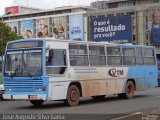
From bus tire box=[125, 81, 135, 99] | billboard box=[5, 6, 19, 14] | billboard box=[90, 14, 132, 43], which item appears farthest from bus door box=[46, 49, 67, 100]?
billboard box=[5, 6, 19, 14]

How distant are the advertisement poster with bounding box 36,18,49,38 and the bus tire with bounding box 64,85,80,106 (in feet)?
307

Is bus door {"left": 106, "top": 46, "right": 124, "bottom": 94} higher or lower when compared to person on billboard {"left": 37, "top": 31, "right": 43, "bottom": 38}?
lower

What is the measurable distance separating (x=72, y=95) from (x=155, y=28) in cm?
7398

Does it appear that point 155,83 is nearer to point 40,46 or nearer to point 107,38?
point 40,46

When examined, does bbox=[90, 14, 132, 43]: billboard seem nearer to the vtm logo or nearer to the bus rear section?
the vtm logo

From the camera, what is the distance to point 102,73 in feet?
73.6

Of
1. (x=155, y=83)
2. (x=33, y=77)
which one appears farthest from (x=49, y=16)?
(x=33, y=77)

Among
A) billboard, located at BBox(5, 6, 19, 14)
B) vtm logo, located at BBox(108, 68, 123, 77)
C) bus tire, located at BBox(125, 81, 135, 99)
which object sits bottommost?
bus tire, located at BBox(125, 81, 135, 99)

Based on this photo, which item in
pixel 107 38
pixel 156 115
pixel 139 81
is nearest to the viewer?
pixel 156 115

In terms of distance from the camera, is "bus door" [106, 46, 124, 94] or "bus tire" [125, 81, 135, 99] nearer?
"bus door" [106, 46, 124, 94]

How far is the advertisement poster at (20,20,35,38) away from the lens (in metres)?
118

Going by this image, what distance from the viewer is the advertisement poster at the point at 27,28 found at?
388 feet

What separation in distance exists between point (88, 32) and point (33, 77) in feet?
274

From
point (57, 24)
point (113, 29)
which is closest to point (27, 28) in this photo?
point (57, 24)
